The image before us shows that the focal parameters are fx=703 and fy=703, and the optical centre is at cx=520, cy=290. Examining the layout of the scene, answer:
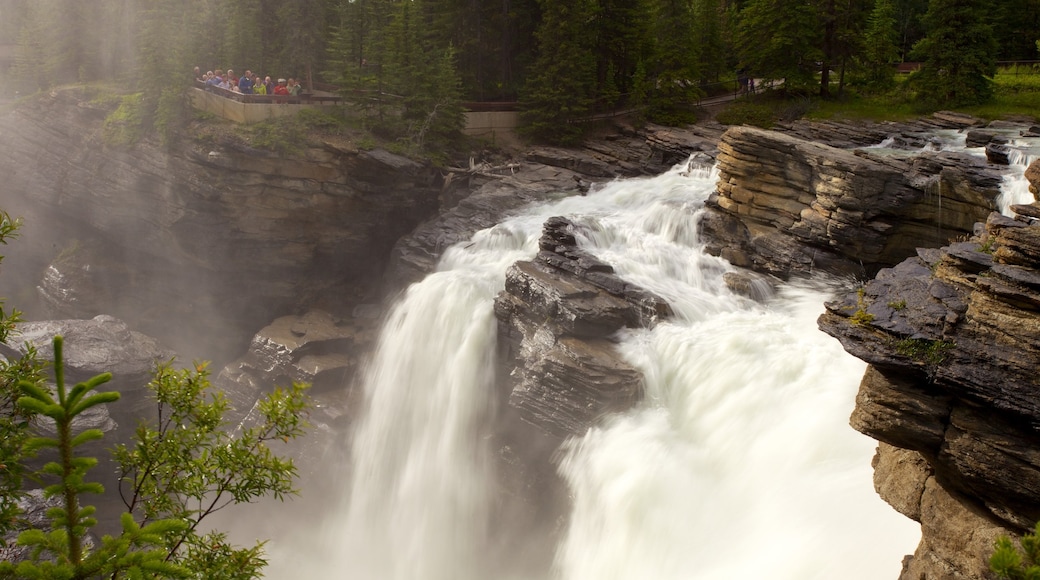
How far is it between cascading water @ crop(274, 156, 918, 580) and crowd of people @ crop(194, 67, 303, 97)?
13227 millimetres

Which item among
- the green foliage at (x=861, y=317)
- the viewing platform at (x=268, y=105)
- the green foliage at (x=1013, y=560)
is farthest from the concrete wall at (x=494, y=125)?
the green foliage at (x=1013, y=560)

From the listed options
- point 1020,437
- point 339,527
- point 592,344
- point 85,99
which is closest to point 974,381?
point 1020,437

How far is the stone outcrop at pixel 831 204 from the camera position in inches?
837

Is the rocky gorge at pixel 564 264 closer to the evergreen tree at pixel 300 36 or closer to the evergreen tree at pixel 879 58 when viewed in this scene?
the evergreen tree at pixel 879 58

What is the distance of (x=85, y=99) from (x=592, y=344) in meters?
32.4

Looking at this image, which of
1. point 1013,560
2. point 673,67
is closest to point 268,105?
point 673,67

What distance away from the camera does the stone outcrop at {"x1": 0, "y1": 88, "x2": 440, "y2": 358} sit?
30.9 meters

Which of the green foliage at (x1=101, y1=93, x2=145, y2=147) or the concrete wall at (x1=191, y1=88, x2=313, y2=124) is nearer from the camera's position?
the concrete wall at (x1=191, y1=88, x2=313, y2=124)

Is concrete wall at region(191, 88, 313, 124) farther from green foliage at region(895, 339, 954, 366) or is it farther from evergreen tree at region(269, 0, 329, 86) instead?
green foliage at region(895, 339, 954, 366)

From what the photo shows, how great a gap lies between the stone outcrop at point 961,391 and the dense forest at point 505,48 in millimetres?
26316

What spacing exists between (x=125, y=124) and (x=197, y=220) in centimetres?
703

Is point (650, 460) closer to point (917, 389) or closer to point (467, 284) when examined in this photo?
point (917, 389)

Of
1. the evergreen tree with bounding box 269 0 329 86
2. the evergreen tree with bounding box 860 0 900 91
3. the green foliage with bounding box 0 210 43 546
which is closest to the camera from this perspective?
the green foliage with bounding box 0 210 43 546

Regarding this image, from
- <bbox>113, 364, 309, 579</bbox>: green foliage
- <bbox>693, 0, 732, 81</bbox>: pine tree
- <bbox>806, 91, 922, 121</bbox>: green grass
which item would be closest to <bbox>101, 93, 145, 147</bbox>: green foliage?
<bbox>113, 364, 309, 579</bbox>: green foliage
